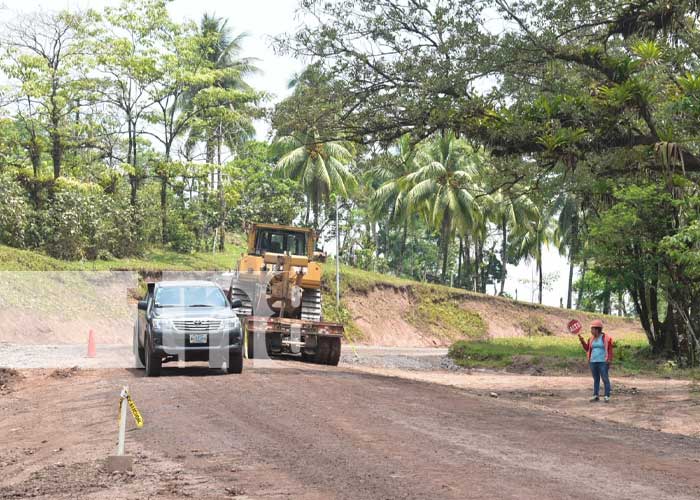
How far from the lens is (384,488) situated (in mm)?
8352

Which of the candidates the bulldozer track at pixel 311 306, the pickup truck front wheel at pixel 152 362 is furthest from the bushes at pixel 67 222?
the pickup truck front wheel at pixel 152 362

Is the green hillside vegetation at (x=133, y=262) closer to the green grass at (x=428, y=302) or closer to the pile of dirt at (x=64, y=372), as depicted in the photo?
the green grass at (x=428, y=302)

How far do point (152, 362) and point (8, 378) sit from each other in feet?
13.8

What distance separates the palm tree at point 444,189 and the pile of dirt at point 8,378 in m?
43.0

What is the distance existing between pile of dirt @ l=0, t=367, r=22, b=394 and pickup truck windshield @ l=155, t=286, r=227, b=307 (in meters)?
3.67

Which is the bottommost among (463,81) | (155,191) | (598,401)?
(598,401)

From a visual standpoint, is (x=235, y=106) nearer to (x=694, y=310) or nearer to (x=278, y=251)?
(x=278, y=251)

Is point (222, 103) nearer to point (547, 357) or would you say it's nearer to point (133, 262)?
point (133, 262)

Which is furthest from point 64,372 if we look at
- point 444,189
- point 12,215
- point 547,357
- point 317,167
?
point 444,189

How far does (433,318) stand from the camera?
59.1 meters

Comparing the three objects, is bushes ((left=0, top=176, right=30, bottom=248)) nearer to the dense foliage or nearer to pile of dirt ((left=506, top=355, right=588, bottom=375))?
the dense foliage

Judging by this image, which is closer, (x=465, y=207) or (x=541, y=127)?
(x=541, y=127)

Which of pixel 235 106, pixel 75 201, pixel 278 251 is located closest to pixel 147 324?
pixel 278 251

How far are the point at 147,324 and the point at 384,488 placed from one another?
37.0ft
